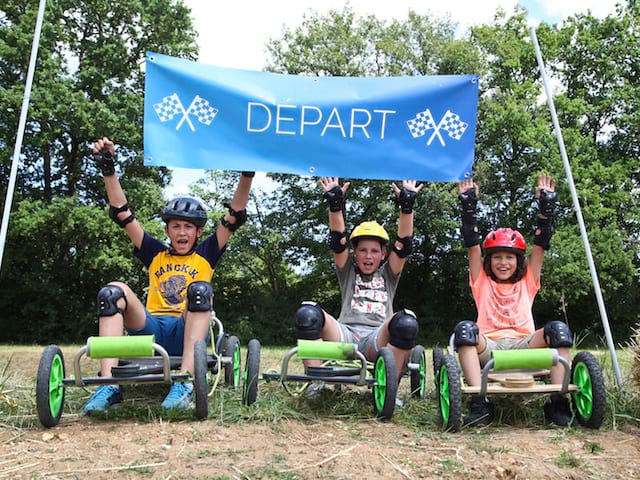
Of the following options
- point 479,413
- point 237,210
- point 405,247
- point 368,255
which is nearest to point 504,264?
point 405,247

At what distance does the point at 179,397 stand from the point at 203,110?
2.19m

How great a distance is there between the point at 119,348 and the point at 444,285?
1884 cm

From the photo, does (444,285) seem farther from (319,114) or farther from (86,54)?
(319,114)

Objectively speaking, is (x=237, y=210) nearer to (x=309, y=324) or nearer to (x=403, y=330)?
(x=309, y=324)

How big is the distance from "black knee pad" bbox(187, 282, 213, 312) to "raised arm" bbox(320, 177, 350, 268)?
112cm

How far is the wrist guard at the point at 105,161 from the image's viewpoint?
4293 millimetres

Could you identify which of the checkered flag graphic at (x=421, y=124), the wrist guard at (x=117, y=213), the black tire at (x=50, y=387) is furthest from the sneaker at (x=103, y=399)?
the checkered flag graphic at (x=421, y=124)

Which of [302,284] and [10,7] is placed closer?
[10,7]

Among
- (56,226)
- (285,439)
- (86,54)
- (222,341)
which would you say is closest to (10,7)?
(86,54)

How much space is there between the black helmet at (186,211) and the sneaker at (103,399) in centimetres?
127

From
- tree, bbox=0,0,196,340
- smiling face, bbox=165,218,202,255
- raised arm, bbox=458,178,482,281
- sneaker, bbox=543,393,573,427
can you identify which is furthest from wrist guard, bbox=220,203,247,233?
tree, bbox=0,0,196,340

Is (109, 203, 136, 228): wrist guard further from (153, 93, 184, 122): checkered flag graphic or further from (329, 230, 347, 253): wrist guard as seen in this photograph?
(329, 230, 347, 253): wrist guard

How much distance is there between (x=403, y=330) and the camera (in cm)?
390

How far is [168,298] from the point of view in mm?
4395
